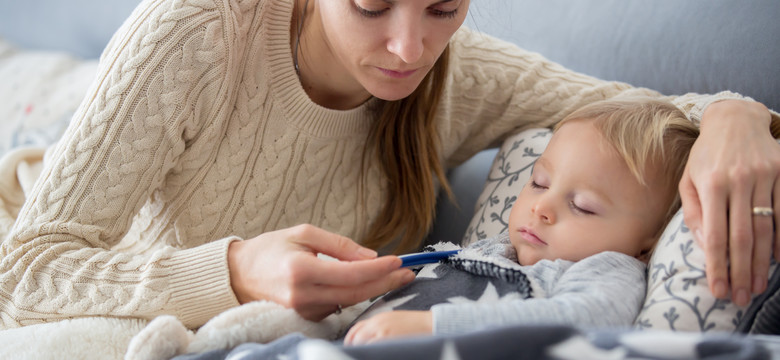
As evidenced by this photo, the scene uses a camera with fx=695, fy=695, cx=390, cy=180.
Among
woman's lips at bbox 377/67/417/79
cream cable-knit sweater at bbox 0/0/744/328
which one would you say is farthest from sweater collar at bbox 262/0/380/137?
woman's lips at bbox 377/67/417/79

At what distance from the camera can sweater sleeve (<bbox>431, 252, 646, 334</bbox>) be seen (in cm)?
80

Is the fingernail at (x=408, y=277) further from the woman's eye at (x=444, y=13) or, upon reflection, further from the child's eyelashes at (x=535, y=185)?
the woman's eye at (x=444, y=13)

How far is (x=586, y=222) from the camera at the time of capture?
100 cm

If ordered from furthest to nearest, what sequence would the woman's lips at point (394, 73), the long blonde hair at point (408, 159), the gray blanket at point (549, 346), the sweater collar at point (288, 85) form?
the long blonde hair at point (408, 159) → the sweater collar at point (288, 85) → the woman's lips at point (394, 73) → the gray blanket at point (549, 346)

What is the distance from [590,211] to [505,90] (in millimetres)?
499

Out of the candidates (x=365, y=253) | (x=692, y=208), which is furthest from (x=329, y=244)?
(x=692, y=208)

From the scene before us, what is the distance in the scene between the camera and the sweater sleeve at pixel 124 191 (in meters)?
1.03

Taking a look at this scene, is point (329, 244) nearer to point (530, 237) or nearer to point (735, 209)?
point (530, 237)

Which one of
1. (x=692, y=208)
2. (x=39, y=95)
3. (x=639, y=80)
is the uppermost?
(x=639, y=80)

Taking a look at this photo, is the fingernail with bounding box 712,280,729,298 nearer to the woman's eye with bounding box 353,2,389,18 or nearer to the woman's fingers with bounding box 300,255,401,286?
the woman's fingers with bounding box 300,255,401,286

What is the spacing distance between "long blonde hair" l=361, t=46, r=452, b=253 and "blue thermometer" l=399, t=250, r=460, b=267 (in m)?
0.37

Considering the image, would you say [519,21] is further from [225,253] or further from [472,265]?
[225,253]

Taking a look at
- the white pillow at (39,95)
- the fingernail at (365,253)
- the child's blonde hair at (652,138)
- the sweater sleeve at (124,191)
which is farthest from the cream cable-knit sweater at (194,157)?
the white pillow at (39,95)

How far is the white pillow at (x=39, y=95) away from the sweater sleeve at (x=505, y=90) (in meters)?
1.14
